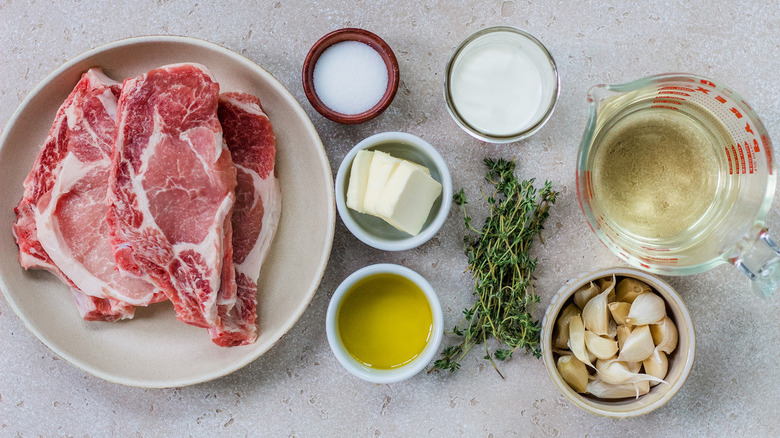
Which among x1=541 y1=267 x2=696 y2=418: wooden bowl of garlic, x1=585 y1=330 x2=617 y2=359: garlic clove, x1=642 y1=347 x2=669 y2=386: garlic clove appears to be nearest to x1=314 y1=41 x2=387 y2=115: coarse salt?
x1=541 y1=267 x2=696 y2=418: wooden bowl of garlic

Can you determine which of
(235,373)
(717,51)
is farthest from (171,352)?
(717,51)

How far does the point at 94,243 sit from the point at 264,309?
0.42m

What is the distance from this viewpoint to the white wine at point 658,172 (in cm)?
128

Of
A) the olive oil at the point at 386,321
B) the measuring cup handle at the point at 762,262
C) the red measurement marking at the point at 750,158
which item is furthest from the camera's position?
the olive oil at the point at 386,321

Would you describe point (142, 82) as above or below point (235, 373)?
above

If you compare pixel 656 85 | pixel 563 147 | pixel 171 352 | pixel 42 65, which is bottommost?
pixel 171 352

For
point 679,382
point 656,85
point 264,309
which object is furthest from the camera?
point 264,309

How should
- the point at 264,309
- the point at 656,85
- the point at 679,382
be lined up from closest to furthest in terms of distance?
the point at 656,85 < the point at 679,382 < the point at 264,309

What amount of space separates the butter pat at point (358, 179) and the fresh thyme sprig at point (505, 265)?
24 centimetres

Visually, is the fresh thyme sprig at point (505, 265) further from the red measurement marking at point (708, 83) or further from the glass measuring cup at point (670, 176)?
the red measurement marking at point (708, 83)

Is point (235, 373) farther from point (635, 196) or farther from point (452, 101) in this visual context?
point (635, 196)

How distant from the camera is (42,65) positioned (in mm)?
1515

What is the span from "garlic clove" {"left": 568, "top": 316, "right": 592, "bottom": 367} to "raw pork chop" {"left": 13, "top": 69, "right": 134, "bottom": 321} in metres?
1.04

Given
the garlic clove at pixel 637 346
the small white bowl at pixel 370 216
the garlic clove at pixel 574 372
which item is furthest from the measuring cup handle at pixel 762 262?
the small white bowl at pixel 370 216
